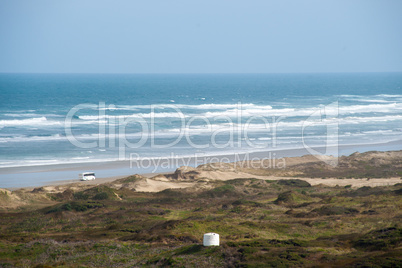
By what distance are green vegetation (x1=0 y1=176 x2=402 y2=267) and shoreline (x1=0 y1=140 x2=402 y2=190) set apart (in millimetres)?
6237

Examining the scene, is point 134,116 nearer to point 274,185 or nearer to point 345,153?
point 345,153

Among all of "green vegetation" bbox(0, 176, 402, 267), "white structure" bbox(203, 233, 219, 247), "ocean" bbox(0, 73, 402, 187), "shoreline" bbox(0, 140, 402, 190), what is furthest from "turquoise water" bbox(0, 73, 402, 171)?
"white structure" bbox(203, 233, 219, 247)

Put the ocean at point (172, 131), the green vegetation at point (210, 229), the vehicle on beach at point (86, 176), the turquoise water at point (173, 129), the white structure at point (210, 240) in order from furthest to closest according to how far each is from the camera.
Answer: the turquoise water at point (173, 129) → the ocean at point (172, 131) → the vehicle on beach at point (86, 176) → the white structure at point (210, 240) → the green vegetation at point (210, 229)

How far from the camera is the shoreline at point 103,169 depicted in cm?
3512

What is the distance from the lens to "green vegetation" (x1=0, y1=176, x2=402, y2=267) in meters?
14.4

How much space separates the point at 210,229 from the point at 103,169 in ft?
73.3

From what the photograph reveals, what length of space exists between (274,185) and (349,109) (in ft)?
188

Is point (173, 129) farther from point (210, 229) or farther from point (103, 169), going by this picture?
point (210, 229)

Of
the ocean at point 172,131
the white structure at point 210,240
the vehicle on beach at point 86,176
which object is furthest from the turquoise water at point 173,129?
the white structure at point 210,240

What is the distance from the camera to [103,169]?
39.8m

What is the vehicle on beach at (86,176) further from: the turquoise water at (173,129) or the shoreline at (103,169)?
the turquoise water at (173,129)

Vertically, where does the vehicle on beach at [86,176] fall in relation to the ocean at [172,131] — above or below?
below

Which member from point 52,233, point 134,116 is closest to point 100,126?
point 134,116

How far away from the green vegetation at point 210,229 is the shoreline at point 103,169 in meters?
6.24
